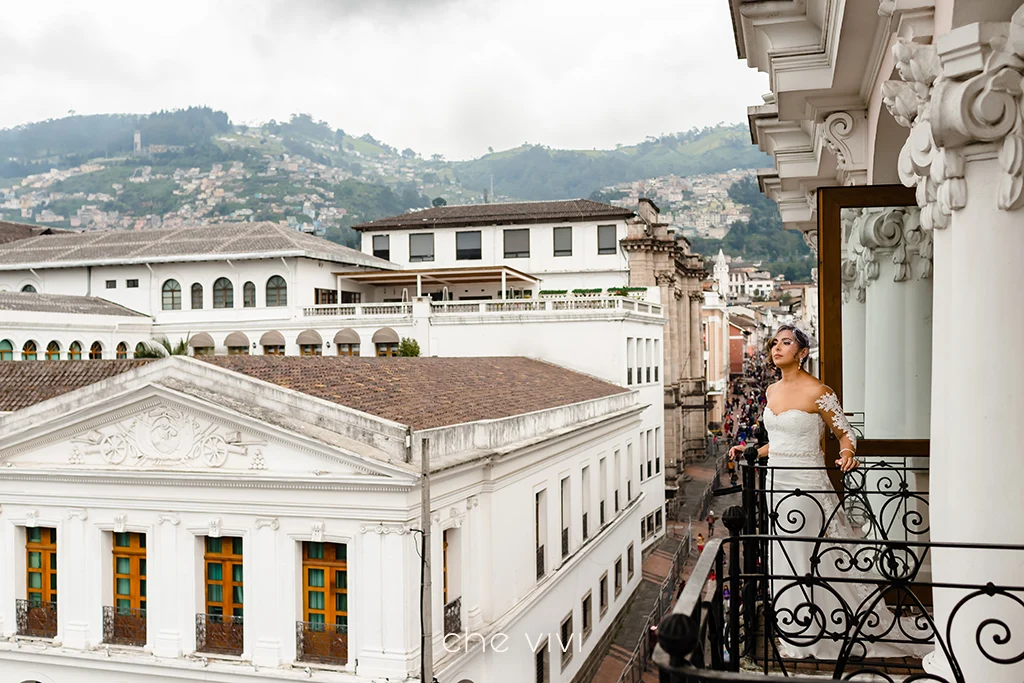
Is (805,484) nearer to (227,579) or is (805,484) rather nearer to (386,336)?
(227,579)

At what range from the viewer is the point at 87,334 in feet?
124

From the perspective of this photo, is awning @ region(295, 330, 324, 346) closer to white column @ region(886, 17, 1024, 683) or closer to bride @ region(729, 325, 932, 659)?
bride @ region(729, 325, 932, 659)

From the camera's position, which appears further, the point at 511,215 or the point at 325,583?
the point at 511,215

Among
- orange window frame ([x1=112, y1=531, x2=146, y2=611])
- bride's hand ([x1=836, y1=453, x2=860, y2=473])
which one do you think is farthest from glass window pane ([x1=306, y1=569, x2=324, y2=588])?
bride's hand ([x1=836, y1=453, x2=860, y2=473])

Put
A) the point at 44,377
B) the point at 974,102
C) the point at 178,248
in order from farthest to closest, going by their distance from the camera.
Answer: the point at 178,248 → the point at 44,377 → the point at 974,102

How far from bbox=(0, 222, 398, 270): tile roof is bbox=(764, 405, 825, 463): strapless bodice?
3644 cm

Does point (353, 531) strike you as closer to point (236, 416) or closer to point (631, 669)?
point (236, 416)

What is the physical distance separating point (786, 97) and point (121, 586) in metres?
15.1

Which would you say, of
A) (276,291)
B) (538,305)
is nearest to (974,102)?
(538,305)

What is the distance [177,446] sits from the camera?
16562 millimetres

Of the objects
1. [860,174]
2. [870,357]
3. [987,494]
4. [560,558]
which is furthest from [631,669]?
[987,494]

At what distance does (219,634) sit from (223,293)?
1136 inches

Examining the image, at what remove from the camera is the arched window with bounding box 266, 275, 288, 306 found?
138 feet

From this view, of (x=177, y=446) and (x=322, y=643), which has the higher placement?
(x=177, y=446)
